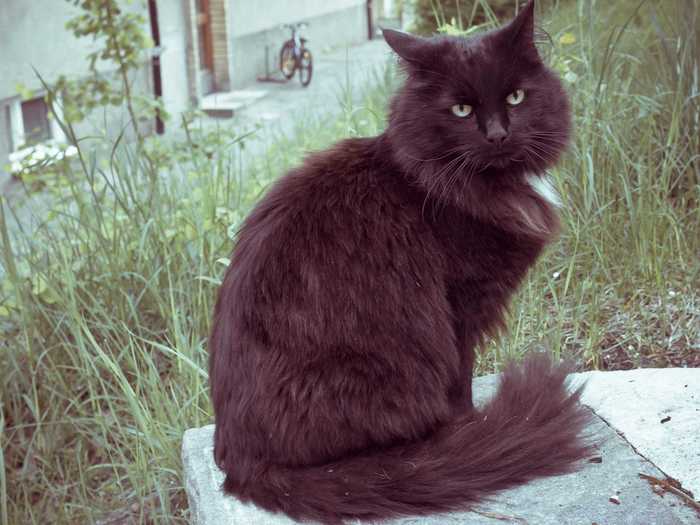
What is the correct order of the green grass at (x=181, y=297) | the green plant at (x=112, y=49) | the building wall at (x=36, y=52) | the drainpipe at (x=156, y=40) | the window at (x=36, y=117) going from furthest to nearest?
the drainpipe at (x=156, y=40) → the window at (x=36, y=117) → the building wall at (x=36, y=52) → the green plant at (x=112, y=49) → the green grass at (x=181, y=297)

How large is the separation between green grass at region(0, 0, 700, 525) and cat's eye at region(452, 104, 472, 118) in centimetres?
84

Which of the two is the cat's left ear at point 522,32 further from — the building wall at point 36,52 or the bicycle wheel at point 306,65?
the bicycle wheel at point 306,65

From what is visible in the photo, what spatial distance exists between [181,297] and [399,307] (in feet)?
3.85

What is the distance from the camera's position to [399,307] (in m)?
1.77

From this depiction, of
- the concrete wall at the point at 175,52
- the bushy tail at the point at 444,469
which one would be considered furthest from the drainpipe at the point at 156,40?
the bushy tail at the point at 444,469

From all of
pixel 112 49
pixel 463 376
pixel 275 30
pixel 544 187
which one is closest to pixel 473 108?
pixel 544 187

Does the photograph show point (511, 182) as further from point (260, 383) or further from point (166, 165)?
point (166, 165)

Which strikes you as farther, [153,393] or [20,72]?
[20,72]

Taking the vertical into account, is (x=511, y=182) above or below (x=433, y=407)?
above

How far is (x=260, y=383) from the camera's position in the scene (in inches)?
68.1

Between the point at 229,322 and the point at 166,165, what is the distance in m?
2.07

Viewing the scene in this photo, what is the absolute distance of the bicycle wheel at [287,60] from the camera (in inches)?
424

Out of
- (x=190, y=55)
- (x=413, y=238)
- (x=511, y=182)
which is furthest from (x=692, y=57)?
(x=190, y=55)

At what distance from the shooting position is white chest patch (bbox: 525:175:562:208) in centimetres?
197
